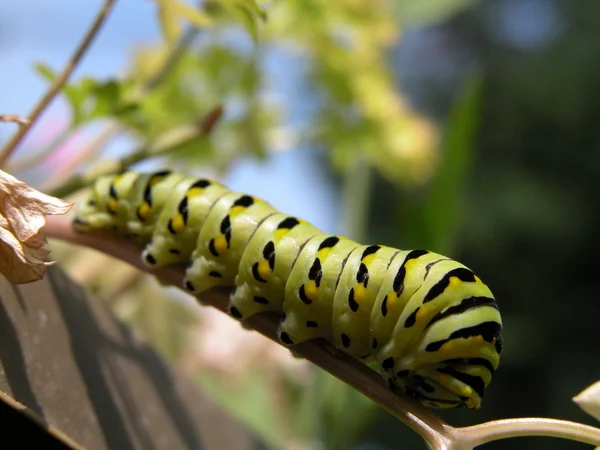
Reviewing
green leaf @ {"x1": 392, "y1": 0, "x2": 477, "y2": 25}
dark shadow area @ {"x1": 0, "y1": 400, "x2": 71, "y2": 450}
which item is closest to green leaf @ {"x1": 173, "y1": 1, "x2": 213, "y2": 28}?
dark shadow area @ {"x1": 0, "y1": 400, "x2": 71, "y2": 450}

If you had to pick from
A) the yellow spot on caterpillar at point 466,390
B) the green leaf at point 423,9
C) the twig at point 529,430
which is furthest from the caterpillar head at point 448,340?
the green leaf at point 423,9

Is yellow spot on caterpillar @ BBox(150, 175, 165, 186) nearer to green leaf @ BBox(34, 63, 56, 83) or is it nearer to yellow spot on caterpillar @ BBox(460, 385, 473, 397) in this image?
green leaf @ BBox(34, 63, 56, 83)

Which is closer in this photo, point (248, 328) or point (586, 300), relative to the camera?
point (248, 328)

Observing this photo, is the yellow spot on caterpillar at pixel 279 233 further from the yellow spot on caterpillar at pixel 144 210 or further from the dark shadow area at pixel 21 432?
the dark shadow area at pixel 21 432

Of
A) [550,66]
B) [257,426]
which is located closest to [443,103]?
[550,66]

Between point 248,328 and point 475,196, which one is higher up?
point 475,196

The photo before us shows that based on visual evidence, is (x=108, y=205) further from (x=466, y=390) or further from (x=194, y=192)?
(x=466, y=390)

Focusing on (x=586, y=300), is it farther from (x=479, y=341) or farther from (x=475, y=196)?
(x=479, y=341)
